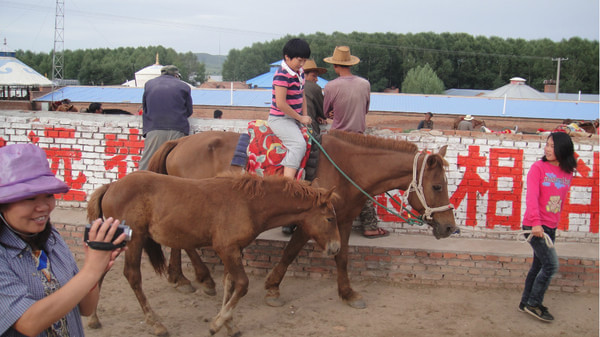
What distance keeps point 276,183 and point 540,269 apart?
298cm

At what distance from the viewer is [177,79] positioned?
22.6 ft

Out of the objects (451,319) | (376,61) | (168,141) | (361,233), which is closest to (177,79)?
(168,141)

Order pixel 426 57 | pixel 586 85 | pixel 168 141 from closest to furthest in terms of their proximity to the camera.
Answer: pixel 168 141
pixel 586 85
pixel 426 57

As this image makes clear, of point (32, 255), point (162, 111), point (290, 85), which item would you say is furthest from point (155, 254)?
point (32, 255)

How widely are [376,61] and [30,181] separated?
82.7 meters

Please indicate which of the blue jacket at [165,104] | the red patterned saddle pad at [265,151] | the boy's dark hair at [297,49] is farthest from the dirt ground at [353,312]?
the boy's dark hair at [297,49]

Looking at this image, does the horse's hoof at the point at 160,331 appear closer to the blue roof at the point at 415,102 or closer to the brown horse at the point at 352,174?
the brown horse at the point at 352,174

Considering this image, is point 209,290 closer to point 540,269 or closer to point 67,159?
point 67,159

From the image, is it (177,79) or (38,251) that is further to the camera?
(177,79)

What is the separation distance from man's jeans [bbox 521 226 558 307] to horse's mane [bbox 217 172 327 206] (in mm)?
2279

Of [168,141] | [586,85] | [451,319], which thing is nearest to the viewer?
[451,319]

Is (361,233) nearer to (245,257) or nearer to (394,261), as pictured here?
(394,261)

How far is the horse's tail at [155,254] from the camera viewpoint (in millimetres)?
5234

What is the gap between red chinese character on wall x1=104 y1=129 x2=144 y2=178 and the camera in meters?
7.35
